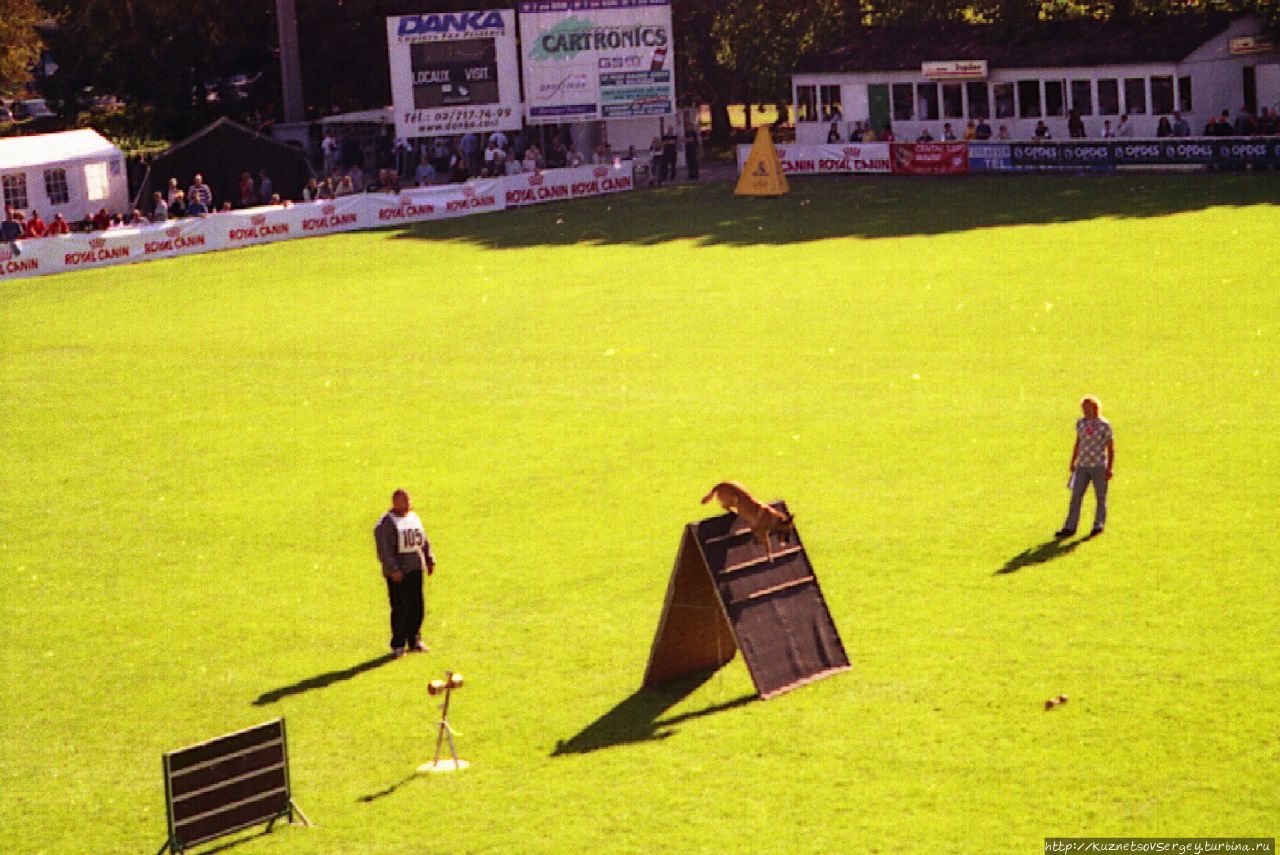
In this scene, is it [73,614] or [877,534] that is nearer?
[73,614]

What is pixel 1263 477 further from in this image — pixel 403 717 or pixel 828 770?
pixel 403 717

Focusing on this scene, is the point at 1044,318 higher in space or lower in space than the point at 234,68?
lower

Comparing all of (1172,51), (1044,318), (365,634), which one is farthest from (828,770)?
(1172,51)

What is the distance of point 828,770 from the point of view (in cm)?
1421

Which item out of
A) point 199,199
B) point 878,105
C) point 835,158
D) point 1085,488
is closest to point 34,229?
point 199,199

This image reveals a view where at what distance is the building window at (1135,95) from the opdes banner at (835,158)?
8.09m

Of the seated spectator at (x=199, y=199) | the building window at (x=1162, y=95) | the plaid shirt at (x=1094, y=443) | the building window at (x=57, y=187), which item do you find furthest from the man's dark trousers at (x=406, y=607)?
the building window at (x=1162, y=95)

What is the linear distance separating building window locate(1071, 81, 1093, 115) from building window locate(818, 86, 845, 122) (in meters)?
9.43

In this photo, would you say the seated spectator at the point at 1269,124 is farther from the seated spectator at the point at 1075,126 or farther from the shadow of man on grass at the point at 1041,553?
the shadow of man on grass at the point at 1041,553

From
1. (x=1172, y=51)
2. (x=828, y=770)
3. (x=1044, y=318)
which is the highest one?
(x=1172, y=51)

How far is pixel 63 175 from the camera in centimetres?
5803

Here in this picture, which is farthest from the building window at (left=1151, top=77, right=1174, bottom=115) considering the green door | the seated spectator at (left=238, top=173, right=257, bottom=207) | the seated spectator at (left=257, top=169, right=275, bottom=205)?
the seated spectator at (left=238, top=173, right=257, bottom=207)

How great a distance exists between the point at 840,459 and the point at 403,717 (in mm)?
9574

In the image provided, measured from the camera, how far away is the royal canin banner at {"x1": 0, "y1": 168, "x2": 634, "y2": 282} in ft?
160
